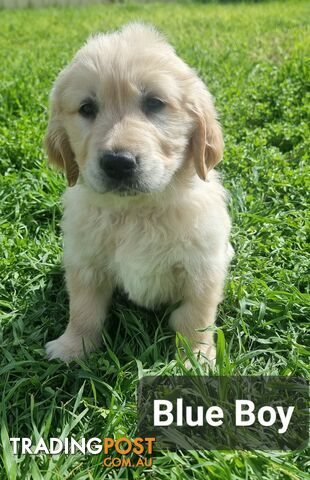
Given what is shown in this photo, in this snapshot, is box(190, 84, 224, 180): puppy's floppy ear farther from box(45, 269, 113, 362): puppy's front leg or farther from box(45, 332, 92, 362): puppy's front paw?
box(45, 332, 92, 362): puppy's front paw

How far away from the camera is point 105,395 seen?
224 cm

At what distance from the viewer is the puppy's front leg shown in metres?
2.53

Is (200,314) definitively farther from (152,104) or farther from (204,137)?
(152,104)

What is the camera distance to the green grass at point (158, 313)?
1976 mm

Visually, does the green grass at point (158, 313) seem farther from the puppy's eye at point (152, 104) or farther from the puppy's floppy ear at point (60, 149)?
the puppy's eye at point (152, 104)

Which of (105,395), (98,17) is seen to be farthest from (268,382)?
(98,17)

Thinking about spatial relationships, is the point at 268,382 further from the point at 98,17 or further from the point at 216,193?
the point at 98,17

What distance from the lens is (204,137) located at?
235 cm

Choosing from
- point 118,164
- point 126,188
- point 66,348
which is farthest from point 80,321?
point 118,164

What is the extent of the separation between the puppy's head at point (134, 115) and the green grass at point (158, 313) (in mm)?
755

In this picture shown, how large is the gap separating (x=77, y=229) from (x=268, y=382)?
1050 mm

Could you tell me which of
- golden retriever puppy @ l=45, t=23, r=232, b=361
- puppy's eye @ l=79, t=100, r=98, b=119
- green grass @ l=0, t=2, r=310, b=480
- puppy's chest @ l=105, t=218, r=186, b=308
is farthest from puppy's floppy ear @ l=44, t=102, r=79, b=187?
green grass @ l=0, t=2, r=310, b=480

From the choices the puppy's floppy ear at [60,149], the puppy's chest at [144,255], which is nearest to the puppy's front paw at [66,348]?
the puppy's chest at [144,255]

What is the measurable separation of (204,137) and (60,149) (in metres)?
0.66
